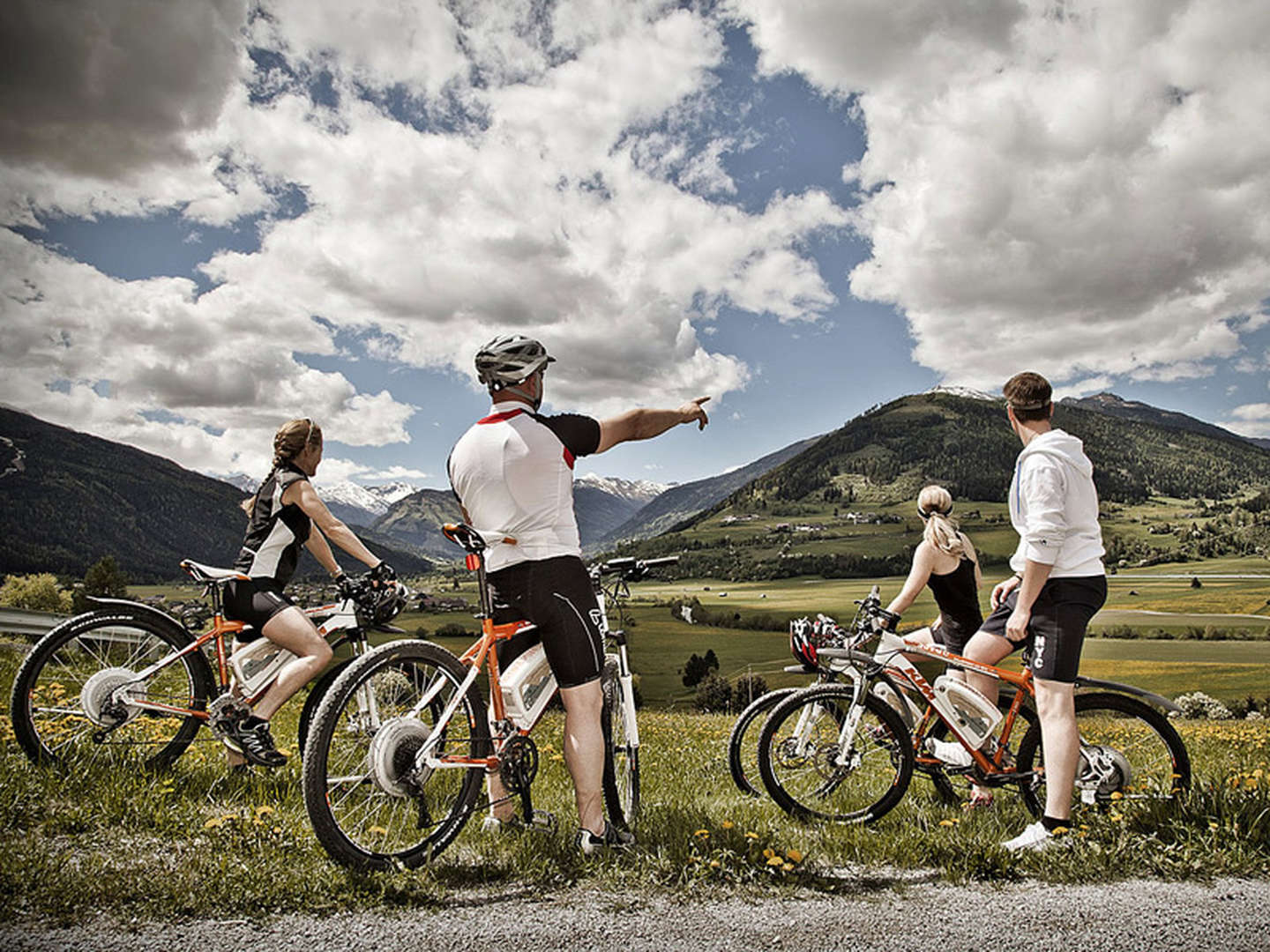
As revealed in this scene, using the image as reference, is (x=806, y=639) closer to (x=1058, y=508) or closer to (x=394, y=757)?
(x=1058, y=508)

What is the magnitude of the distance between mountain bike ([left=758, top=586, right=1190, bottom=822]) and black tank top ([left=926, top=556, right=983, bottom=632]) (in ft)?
3.54

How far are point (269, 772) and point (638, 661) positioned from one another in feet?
380

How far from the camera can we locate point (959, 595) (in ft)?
22.0

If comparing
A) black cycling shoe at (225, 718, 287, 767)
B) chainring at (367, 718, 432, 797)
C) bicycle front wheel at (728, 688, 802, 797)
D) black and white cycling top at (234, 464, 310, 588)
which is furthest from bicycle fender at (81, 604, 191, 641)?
bicycle front wheel at (728, 688, 802, 797)

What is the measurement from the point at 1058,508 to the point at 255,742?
18.2 feet

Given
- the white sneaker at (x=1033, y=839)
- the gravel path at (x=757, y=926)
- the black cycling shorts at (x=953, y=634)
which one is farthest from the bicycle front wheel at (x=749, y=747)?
the black cycling shorts at (x=953, y=634)

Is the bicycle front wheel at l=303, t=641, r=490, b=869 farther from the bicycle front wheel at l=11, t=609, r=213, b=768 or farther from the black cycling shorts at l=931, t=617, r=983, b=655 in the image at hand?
the black cycling shorts at l=931, t=617, r=983, b=655

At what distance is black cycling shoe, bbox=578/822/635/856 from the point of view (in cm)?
418

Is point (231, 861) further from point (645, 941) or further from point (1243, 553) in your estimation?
point (1243, 553)

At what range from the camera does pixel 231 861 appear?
12.6 ft

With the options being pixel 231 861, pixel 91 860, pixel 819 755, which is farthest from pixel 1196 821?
pixel 91 860

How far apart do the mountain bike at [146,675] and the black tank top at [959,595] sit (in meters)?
4.52

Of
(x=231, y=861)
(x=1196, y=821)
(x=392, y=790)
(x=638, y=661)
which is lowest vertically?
(x=638, y=661)

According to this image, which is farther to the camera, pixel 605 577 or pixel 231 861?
pixel 605 577
